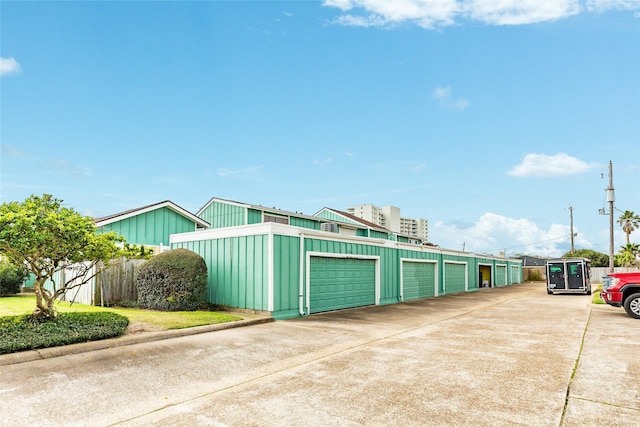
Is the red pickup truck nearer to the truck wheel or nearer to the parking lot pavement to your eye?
the truck wheel

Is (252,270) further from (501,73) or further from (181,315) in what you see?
(501,73)

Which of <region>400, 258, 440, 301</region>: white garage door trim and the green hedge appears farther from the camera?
<region>400, 258, 440, 301</region>: white garage door trim

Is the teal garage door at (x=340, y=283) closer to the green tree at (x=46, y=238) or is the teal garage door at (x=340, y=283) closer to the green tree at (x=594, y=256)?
the green tree at (x=46, y=238)

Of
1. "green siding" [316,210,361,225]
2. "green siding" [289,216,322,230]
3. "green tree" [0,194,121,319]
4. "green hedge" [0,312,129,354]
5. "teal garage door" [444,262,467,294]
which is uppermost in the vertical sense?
"green siding" [316,210,361,225]

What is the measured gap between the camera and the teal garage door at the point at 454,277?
73.4 feet

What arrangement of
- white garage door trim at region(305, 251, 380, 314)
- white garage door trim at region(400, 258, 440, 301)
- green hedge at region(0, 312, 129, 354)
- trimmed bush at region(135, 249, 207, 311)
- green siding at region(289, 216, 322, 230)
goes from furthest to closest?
green siding at region(289, 216, 322, 230)
white garage door trim at region(400, 258, 440, 301)
white garage door trim at region(305, 251, 380, 314)
trimmed bush at region(135, 249, 207, 311)
green hedge at region(0, 312, 129, 354)

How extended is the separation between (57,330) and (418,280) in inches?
594

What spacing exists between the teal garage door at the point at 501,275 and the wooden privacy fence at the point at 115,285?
28910 mm

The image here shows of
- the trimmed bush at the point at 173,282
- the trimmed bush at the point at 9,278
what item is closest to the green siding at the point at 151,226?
the trimmed bush at the point at 9,278

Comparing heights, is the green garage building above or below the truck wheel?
above

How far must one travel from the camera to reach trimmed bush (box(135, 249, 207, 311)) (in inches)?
447

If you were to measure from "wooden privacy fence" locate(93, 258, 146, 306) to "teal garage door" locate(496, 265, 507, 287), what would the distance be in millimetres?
28910

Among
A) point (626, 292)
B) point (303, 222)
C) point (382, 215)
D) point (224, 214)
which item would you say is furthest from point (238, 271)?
point (382, 215)

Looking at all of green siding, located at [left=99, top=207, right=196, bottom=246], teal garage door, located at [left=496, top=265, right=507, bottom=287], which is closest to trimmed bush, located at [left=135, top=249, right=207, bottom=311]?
green siding, located at [left=99, top=207, right=196, bottom=246]
